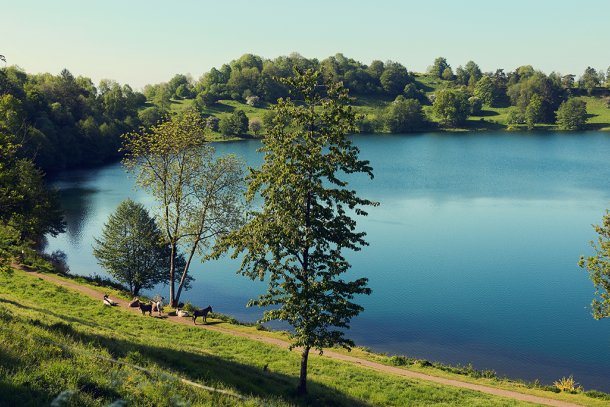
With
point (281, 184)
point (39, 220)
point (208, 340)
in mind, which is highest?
point (281, 184)

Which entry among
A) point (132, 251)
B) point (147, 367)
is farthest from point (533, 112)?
point (147, 367)

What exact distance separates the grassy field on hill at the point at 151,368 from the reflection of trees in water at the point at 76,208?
31.8m

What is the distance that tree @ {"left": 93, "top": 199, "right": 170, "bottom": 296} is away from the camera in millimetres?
47062

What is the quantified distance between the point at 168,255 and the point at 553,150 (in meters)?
126

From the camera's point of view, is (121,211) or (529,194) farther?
(529,194)

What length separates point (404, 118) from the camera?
193 m

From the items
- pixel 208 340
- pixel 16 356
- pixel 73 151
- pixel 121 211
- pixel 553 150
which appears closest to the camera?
pixel 16 356

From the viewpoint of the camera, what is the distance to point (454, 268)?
56.4m

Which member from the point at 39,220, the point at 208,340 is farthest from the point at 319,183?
the point at 39,220

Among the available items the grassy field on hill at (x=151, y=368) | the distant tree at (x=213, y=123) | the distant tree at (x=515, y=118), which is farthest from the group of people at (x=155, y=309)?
the distant tree at (x=515, y=118)

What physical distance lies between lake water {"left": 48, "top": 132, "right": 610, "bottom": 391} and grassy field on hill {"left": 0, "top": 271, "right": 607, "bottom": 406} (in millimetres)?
9793

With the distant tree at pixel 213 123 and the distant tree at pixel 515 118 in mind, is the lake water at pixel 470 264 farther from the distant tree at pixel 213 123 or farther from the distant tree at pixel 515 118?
the distant tree at pixel 515 118

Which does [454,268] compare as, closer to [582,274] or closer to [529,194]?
[582,274]

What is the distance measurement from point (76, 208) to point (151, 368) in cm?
7323
